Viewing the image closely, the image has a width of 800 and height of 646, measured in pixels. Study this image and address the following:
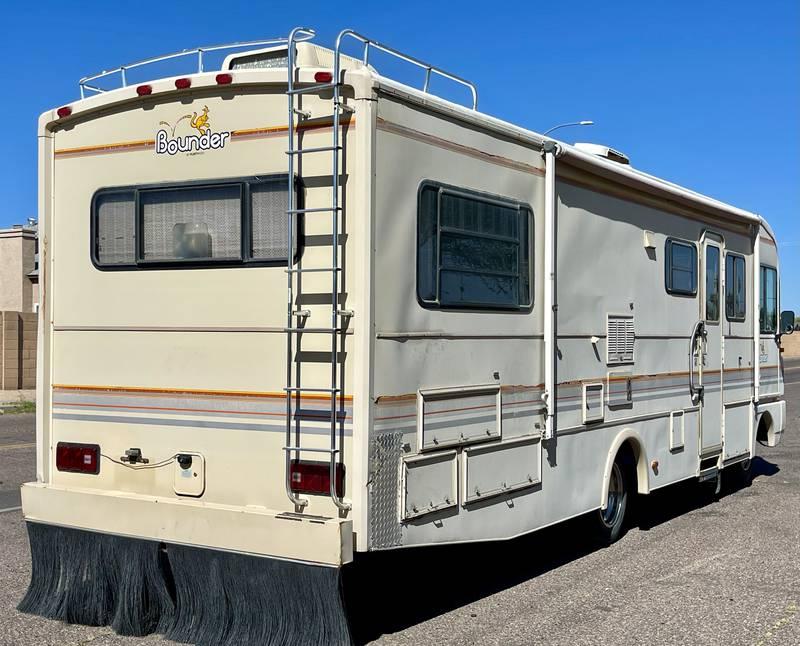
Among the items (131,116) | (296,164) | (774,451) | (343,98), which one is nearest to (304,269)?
(296,164)

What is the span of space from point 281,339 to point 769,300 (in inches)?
313

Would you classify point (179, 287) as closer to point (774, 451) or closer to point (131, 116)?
point (131, 116)

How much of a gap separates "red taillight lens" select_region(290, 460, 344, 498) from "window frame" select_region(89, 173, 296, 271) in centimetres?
117

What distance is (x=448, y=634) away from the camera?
601 cm

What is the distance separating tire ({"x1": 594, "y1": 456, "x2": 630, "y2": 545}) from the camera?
8.34m

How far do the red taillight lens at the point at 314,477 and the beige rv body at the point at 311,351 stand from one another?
0.07m

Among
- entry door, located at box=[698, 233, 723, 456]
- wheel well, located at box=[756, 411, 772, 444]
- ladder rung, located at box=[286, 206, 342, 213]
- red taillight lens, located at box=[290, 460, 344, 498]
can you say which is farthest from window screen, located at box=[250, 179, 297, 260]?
wheel well, located at box=[756, 411, 772, 444]

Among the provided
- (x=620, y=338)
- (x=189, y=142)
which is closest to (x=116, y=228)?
(x=189, y=142)

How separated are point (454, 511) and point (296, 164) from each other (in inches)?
89.9

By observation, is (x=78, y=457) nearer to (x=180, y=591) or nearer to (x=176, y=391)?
(x=176, y=391)

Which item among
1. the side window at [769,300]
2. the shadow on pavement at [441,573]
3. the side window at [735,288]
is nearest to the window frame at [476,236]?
the shadow on pavement at [441,573]

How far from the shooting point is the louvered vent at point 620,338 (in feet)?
26.7

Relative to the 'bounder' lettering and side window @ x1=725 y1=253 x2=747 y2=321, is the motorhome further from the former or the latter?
side window @ x1=725 y1=253 x2=747 y2=321

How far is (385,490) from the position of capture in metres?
5.54
